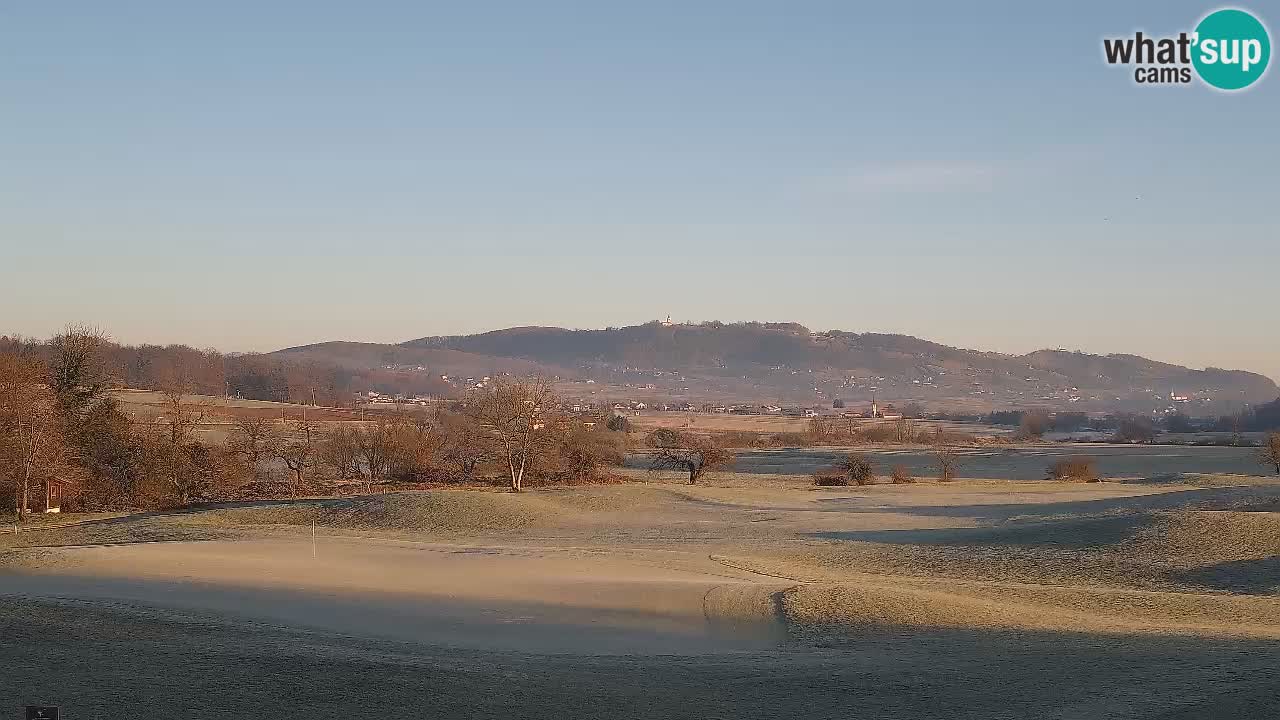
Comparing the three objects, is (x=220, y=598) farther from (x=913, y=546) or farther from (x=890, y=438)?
(x=890, y=438)

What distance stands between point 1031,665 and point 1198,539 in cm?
1721

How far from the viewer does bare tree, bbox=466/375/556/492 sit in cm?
5566

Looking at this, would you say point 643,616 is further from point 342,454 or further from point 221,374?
point 221,374

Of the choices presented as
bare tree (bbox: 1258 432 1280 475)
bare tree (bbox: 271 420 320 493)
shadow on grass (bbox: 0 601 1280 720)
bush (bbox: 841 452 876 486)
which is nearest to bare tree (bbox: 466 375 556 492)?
bare tree (bbox: 271 420 320 493)

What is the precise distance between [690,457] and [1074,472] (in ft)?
79.3

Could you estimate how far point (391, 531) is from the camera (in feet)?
131

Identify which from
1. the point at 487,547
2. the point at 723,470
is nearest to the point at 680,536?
the point at 487,547

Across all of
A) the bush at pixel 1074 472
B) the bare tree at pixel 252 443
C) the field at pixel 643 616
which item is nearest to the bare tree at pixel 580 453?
the bare tree at pixel 252 443

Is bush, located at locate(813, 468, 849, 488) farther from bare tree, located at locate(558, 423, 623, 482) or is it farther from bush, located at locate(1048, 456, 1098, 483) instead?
bush, located at locate(1048, 456, 1098, 483)

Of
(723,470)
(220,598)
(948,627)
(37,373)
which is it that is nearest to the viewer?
(948,627)

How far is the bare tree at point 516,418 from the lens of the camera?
183ft

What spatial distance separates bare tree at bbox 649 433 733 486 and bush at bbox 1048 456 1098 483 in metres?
20.9

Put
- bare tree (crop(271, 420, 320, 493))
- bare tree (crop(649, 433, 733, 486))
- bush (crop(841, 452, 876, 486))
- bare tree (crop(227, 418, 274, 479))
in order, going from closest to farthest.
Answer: bare tree (crop(227, 418, 274, 479)) < bare tree (crop(271, 420, 320, 493)) < bush (crop(841, 452, 876, 486)) < bare tree (crop(649, 433, 733, 486))

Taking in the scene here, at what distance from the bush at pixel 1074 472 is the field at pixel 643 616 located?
3043 cm
